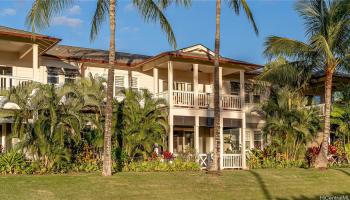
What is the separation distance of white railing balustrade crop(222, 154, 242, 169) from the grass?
9.36ft

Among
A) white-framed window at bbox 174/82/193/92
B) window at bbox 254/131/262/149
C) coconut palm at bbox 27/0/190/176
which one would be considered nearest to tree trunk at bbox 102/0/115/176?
coconut palm at bbox 27/0/190/176

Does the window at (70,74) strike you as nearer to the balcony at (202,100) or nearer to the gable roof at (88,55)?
the gable roof at (88,55)

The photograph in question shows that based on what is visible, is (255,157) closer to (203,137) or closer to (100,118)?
(203,137)

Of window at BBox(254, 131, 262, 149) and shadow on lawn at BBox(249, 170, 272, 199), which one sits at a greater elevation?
window at BBox(254, 131, 262, 149)

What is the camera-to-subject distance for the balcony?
25172 mm

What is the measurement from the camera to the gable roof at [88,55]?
Result: 26000 millimetres

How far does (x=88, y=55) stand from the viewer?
1080 inches

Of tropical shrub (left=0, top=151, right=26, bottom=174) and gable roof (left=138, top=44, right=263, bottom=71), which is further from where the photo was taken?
gable roof (left=138, top=44, right=263, bottom=71)

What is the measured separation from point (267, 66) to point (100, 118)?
11.5 m

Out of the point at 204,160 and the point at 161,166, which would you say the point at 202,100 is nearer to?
the point at 204,160

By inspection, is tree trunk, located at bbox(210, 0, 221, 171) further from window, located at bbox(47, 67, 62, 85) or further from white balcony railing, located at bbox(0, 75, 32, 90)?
window, located at bbox(47, 67, 62, 85)

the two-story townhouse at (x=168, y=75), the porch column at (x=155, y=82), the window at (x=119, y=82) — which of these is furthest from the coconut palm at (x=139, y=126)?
the window at (x=119, y=82)

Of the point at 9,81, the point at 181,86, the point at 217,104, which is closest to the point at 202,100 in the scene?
the point at 181,86

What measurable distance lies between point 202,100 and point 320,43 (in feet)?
22.1
